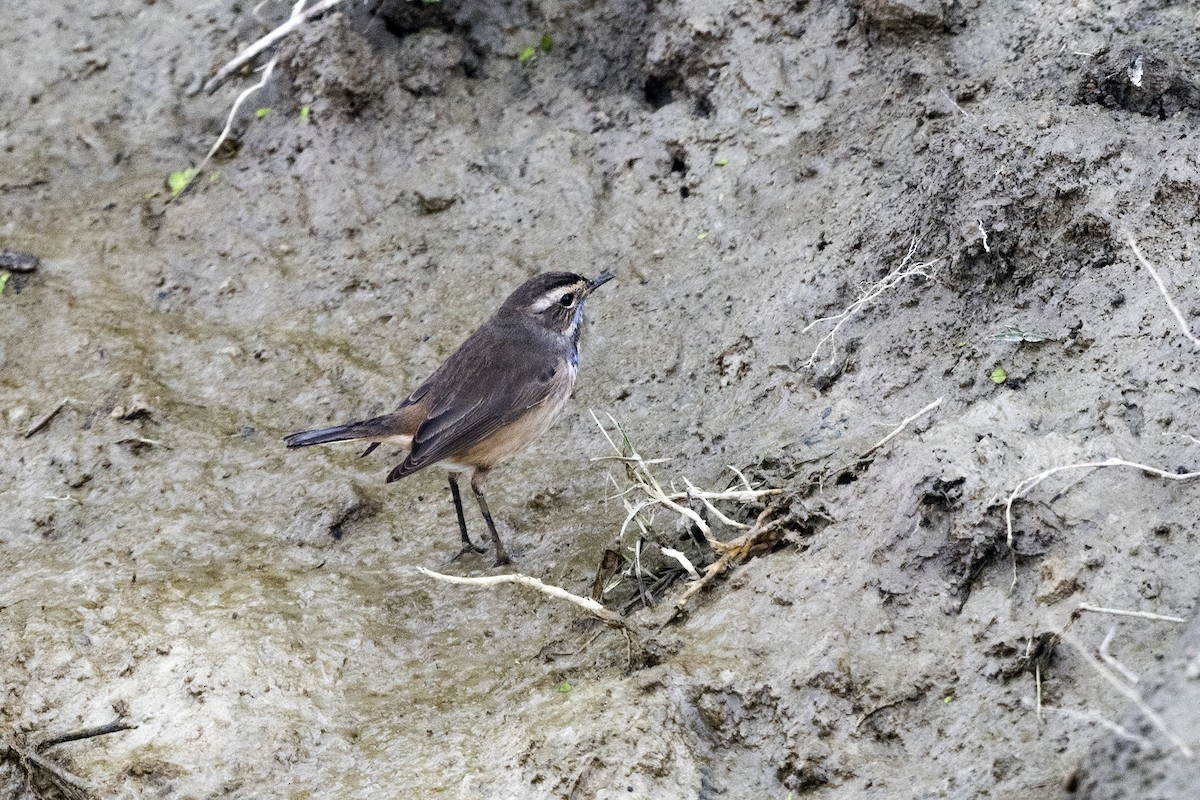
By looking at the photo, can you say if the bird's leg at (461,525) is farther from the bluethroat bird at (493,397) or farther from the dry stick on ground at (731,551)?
the dry stick on ground at (731,551)

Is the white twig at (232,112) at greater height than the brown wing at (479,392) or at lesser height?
greater

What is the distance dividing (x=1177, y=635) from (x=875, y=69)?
431cm

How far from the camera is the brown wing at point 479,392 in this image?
6727 mm

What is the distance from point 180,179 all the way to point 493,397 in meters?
3.47

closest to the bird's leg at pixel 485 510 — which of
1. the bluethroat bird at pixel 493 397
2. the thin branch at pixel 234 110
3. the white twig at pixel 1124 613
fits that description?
the bluethroat bird at pixel 493 397

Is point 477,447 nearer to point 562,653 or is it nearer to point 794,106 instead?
point 562,653

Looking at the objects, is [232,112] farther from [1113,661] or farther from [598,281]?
[1113,661]

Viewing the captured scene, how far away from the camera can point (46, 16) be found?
31.6 feet

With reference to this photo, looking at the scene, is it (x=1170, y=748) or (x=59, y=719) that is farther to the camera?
(x=59, y=719)

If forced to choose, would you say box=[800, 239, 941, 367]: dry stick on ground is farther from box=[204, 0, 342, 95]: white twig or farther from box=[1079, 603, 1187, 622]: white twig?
box=[204, 0, 342, 95]: white twig

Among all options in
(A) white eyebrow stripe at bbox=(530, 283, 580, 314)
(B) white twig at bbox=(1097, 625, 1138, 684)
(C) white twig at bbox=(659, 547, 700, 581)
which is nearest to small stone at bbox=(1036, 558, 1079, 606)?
(B) white twig at bbox=(1097, 625, 1138, 684)

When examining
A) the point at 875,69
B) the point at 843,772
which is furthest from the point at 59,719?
the point at 875,69

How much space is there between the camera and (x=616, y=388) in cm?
732

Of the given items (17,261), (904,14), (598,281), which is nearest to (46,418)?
(17,261)
